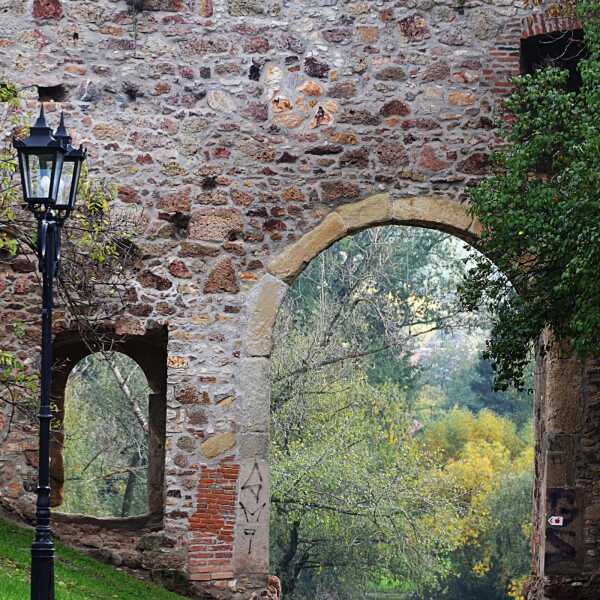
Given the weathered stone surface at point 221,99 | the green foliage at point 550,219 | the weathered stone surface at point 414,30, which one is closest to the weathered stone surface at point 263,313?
the weathered stone surface at point 221,99

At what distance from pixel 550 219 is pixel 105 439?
15.6 metres

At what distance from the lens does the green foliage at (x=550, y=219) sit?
752 centimetres

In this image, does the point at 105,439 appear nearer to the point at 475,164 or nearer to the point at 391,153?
the point at 391,153

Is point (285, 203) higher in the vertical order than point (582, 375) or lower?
higher

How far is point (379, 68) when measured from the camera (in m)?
10.1

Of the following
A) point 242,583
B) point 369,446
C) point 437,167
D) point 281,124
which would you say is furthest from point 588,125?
point 369,446

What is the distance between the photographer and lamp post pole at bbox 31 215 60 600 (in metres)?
6.61

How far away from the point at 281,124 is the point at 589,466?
3.67 metres

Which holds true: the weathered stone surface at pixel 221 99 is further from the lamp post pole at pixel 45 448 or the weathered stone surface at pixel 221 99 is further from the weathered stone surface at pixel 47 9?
the lamp post pole at pixel 45 448

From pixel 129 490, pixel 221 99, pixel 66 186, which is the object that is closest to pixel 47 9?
pixel 221 99

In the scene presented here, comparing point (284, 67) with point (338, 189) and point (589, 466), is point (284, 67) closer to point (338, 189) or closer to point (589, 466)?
point (338, 189)

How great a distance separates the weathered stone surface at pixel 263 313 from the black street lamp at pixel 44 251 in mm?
3107

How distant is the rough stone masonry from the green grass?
0.31 metres

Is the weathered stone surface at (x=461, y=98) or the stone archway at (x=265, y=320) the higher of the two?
the weathered stone surface at (x=461, y=98)
